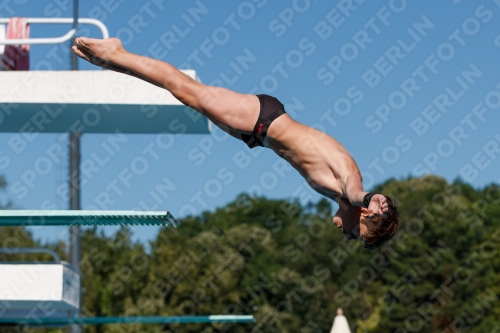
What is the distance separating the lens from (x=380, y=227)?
17.5 feet

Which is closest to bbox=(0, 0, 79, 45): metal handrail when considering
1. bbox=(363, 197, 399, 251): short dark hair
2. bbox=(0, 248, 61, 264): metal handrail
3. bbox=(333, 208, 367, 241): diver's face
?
bbox=(0, 248, 61, 264): metal handrail

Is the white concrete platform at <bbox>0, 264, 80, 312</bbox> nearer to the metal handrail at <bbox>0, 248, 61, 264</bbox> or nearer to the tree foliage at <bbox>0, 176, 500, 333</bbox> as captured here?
the metal handrail at <bbox>0, 248, 61, 264</bbox>

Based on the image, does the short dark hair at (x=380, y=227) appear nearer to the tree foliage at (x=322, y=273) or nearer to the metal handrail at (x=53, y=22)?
the metal handrail at (x=53, y=22)

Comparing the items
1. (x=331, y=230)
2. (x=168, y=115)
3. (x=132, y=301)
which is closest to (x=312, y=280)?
(x=331, y=230)

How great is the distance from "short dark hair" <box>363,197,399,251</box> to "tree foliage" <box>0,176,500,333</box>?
29.7 meters

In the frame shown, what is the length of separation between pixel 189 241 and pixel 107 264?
27.3 feet

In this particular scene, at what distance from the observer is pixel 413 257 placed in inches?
1524

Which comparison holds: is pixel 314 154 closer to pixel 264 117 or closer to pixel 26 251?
pixel 264 117

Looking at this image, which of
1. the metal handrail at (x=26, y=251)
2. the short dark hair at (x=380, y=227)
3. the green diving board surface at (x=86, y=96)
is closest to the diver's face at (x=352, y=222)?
the short dark hair at (x=380, y=227)

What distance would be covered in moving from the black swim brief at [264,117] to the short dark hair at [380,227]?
42.7 inches

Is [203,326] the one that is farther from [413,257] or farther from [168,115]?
[168,115]

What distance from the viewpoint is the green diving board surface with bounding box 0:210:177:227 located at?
6.17 metres

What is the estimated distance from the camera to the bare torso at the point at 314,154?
5672 mm


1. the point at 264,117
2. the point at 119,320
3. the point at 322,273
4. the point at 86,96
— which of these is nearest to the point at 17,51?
the point at 86,96
